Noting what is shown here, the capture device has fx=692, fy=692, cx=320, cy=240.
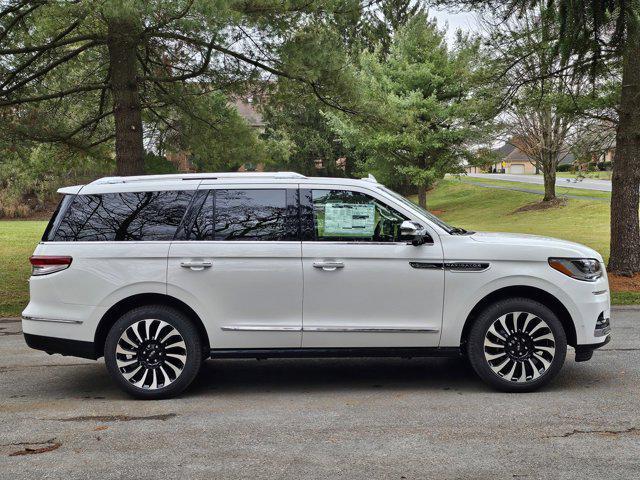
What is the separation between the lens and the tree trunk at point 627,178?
1295cm

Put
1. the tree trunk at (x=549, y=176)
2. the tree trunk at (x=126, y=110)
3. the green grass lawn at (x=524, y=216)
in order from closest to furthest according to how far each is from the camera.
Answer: the tree trunk at (x=126, y=110), the green grass lawn at (x=524, y=216), the tree trunk at (x=549, y=176)

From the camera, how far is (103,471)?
14.1 feet

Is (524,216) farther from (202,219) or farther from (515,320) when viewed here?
(202,219)

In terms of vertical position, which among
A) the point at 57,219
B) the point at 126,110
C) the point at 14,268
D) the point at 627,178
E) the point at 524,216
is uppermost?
the point at 126,110

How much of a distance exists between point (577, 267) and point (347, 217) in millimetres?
2024

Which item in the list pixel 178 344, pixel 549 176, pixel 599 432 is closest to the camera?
pixel 599 432

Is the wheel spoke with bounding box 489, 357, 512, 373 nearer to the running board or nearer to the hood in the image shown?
the running board

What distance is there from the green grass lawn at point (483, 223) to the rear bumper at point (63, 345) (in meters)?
5.57

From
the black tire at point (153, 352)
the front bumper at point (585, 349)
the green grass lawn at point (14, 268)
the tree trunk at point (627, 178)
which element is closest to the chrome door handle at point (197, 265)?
the black tire at point (153, 352)

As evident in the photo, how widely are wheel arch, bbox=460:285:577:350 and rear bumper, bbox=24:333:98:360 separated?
10.5 feet

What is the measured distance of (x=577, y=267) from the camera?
595 centimetres

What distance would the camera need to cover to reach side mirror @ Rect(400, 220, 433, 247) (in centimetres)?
581

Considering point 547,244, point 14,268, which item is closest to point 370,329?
point 547,244

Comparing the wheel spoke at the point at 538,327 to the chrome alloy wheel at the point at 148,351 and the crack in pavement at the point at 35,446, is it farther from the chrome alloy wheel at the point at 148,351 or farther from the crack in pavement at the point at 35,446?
the crack in pavement at the point at 35,446
